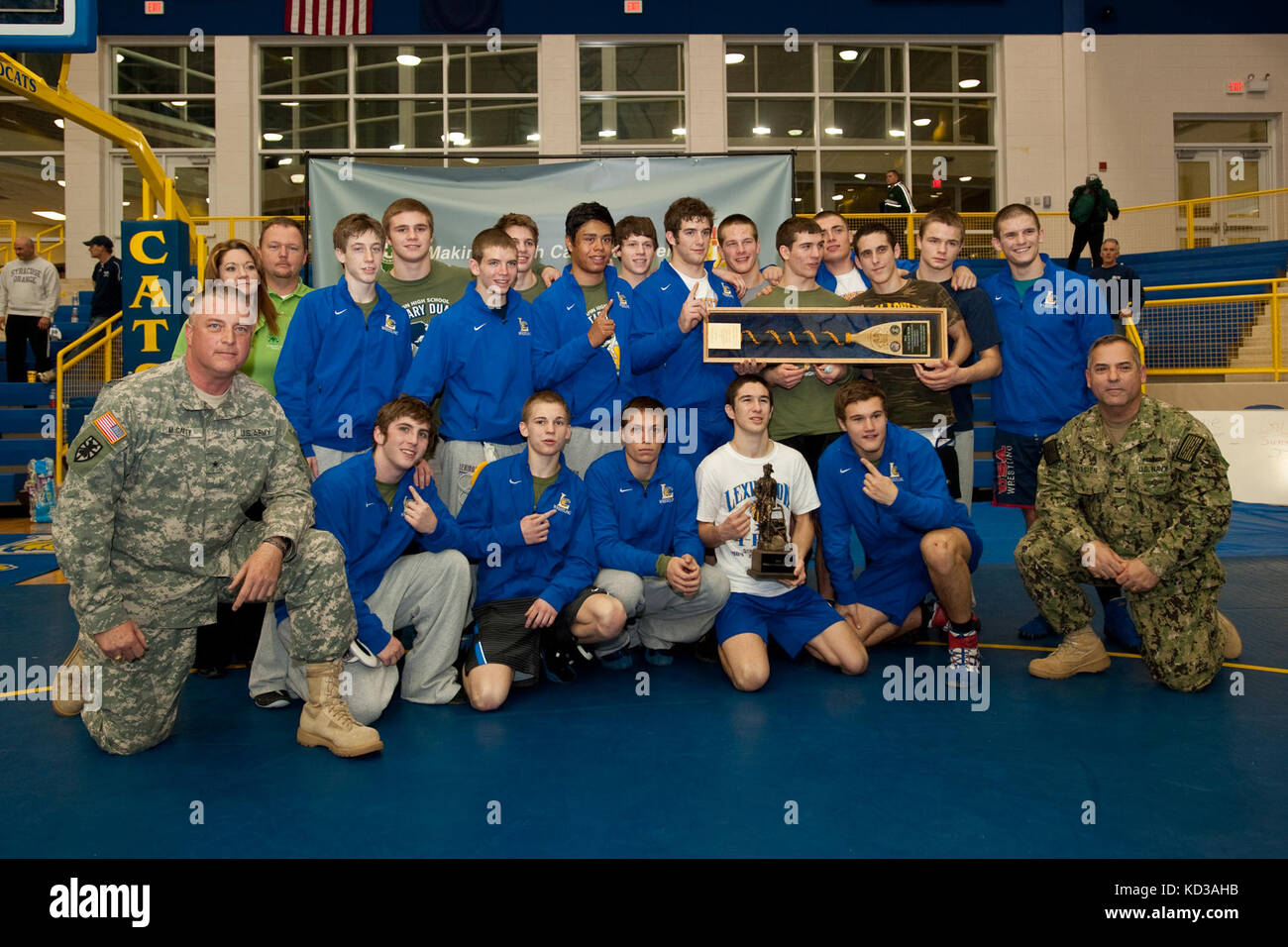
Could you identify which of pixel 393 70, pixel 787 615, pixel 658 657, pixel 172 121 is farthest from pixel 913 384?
pixel 172 121

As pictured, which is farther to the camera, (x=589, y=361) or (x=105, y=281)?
(x=105, y=281)

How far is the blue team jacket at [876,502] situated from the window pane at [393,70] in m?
14.6

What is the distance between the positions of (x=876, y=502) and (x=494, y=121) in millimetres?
14311

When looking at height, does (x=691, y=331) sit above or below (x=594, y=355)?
above

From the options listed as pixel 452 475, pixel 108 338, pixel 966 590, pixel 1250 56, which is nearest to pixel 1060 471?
pixel 966 590

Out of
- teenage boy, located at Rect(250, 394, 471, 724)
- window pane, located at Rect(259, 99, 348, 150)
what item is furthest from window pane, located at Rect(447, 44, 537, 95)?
teenage boy, located at Rect(250, 394, 471, 724)

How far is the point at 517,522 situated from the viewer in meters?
4.72

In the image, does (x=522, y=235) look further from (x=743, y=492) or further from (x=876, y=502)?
(x=876, y=502)

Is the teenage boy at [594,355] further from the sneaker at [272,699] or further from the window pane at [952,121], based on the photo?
the window pane at [952,121]

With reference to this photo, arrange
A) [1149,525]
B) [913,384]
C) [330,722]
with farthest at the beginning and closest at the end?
[913,384]
[1149,525]
[330,722]

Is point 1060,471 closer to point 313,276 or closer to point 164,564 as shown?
point 164,564

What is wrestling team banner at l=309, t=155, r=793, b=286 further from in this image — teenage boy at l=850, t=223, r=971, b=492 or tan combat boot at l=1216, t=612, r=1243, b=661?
tan combat boot at l=1216, t=612, r=1243, b=661

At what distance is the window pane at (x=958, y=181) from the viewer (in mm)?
17516

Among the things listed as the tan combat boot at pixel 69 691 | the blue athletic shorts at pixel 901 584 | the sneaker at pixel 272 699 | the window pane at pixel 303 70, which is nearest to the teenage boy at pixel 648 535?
the blue athletic shorts at pixel 901 584
